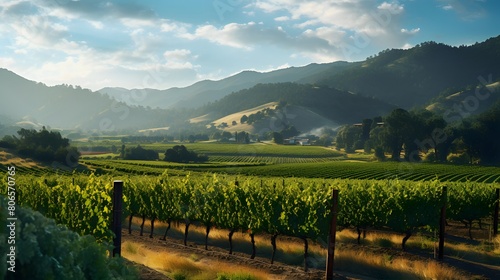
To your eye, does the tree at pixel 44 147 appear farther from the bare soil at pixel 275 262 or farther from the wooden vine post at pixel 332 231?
the wooden vine post at pixel 332 231

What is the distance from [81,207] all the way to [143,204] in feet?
25.0

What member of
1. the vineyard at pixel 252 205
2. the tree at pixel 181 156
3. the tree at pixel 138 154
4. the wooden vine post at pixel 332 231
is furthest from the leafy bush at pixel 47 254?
the tree at pixel 138 154

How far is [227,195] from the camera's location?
17.2 m

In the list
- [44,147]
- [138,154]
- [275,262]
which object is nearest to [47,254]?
[275,262]

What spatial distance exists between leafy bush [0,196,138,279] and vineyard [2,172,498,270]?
7.73 m

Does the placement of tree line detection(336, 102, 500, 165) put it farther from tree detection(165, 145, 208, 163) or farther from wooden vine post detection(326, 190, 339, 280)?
wooden vine post detection(326, 190, 339, 280)

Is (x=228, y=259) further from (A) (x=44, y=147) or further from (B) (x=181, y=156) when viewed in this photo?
(B) (x=181, y=156)

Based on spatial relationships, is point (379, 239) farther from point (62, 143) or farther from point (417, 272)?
point (62, 143)

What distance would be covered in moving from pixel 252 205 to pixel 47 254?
12566 millimetres

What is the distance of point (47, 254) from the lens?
3717 mm

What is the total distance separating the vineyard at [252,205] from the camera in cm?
1375

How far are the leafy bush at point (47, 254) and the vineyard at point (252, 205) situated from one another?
25.4ft

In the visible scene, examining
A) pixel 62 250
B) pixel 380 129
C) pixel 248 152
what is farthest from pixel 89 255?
pixel 248 152

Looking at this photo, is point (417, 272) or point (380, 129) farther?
point (380, 129)
